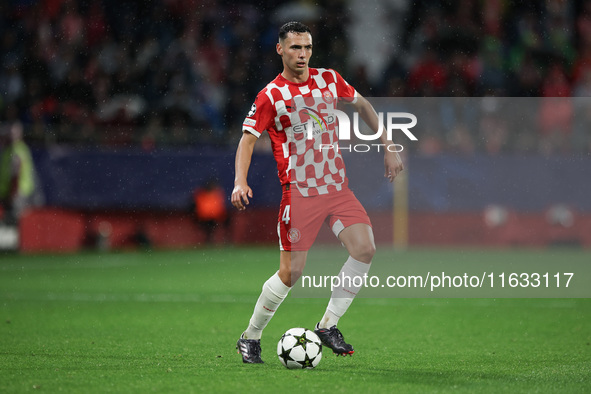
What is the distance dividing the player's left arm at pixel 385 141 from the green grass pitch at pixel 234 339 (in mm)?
1256

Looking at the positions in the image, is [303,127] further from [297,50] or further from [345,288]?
[345,288]

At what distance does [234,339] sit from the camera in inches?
277

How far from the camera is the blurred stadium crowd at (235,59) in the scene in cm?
1606

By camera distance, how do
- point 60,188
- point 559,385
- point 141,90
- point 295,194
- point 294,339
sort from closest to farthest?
point 559,385, point 294,339, point 295,194, point 60,188, point 141,90

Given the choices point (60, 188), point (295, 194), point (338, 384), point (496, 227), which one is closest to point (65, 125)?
point (60, 188)

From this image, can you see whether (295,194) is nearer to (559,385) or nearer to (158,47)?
(559,385)

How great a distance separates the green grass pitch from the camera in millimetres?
5137

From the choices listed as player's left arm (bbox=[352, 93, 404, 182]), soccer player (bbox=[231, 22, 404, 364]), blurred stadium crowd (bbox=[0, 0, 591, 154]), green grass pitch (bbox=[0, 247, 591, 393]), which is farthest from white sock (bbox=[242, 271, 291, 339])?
blurred stadium crowd (bbox=[0, 0, 591, 154])

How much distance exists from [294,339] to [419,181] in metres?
10.3

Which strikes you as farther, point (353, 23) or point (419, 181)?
point (353, 23)

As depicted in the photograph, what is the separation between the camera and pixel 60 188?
15.4m

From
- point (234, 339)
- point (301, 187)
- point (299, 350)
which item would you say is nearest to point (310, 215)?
point (301, 187)

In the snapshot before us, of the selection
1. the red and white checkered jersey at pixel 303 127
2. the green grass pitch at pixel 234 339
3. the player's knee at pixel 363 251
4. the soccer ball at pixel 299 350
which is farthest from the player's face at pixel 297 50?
the green grass pitch at pixel 234 339

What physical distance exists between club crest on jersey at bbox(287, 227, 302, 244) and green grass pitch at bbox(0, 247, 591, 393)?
80 centimetres
